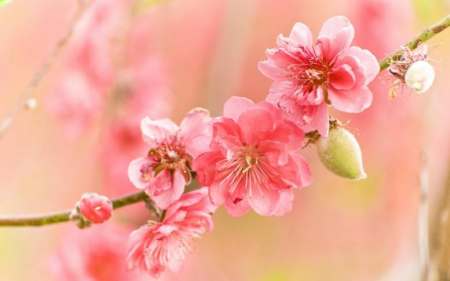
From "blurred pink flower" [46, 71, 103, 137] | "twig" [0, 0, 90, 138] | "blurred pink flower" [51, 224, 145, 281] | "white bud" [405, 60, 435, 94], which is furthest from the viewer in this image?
"blurred pink flower" [46, 71, 103, 137]

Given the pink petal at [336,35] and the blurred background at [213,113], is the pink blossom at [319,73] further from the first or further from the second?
the blurred background at [213,113]

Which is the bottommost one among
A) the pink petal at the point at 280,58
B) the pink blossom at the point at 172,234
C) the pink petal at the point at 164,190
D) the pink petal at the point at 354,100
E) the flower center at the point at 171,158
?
the pink blossom at the point at 172,234

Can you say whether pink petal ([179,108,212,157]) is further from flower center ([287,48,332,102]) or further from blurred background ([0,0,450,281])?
blurred background ([0,0,450,281])

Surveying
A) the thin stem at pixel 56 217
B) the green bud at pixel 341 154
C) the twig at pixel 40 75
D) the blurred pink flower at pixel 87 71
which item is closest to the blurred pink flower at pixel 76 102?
the blurred pink flower at pixel 87 71

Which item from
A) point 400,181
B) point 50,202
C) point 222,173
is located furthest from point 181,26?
point 222,173

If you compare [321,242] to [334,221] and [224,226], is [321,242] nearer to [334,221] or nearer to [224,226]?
[334,221]

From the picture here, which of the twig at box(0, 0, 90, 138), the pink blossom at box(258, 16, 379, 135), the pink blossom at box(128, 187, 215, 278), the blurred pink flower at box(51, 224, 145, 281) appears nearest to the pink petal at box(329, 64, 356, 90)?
the pink blossom at box(258, 16, 379, 135)
